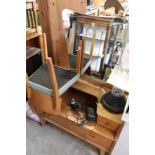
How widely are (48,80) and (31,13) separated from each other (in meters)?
0.79

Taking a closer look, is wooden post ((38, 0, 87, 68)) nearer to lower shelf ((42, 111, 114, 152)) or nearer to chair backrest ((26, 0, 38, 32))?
chair backrest ((26, 0, 38, 32))

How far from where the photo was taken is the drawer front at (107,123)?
3.81 feet

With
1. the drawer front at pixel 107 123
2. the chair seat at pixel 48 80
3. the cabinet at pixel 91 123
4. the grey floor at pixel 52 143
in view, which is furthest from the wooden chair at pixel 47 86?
the grey floor at pixel 52 143

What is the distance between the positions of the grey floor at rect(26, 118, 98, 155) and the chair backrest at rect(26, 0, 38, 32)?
1.07 metres

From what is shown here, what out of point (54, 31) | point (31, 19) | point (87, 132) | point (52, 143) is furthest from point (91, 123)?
point (31, 19)

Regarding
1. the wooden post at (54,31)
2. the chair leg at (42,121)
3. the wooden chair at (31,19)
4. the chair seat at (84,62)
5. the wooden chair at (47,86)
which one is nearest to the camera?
the wooden chair at (47,86)

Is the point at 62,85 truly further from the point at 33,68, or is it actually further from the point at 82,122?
the point at 33,68

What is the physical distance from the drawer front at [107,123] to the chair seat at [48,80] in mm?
366

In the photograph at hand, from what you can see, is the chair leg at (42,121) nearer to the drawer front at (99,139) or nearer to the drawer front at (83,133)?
the drawer front at (83,133)

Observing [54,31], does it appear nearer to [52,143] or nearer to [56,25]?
[56,25]
